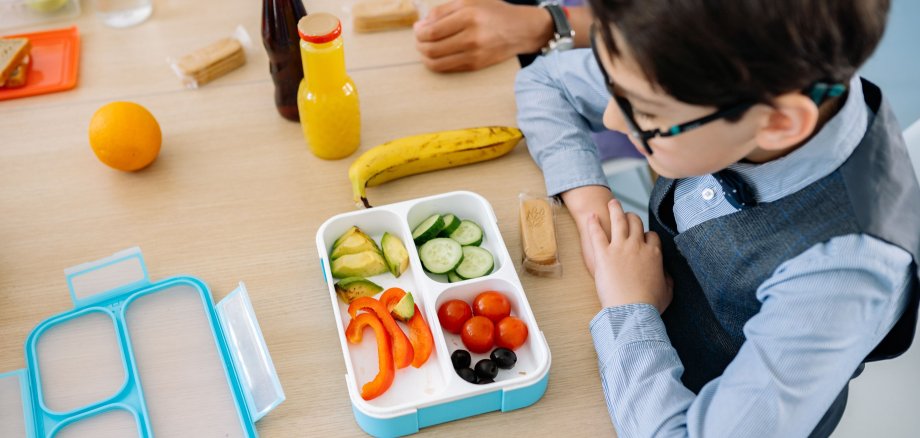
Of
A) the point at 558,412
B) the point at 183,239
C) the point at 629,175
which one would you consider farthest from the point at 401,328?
the point at 629,175

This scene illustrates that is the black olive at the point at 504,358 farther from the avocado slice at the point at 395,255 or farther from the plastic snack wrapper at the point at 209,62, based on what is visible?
the plastic snack wrapper at the point at 209,62

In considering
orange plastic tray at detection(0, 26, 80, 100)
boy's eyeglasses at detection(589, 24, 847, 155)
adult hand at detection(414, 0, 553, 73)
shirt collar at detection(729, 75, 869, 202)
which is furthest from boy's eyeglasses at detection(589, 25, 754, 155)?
orange plastic tray at detection(0, 26, 80, 100)

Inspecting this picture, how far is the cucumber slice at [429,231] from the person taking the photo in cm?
101

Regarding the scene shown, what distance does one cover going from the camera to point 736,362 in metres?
0.84

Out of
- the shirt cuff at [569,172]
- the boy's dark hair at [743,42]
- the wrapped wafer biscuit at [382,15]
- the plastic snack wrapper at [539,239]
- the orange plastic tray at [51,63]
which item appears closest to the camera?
the boy's dark hair at [743,42]

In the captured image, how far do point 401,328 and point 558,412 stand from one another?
8.6 inches

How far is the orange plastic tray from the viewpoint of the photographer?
123cm

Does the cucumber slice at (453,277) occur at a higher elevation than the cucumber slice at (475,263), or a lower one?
lower

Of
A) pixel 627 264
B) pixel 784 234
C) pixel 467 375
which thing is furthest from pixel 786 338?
pixel 467 375

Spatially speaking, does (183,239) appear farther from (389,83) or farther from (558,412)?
(558,412)

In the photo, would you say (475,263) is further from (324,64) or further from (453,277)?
(324,64)

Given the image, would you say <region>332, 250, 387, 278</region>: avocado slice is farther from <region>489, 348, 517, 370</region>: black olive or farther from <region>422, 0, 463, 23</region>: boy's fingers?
<region>422, 0, 463, 23</region>: boy's fingers

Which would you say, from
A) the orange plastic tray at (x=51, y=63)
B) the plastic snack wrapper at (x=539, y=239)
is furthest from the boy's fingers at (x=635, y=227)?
the orange plastic tray at (x=51, y=63)

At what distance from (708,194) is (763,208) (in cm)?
11
